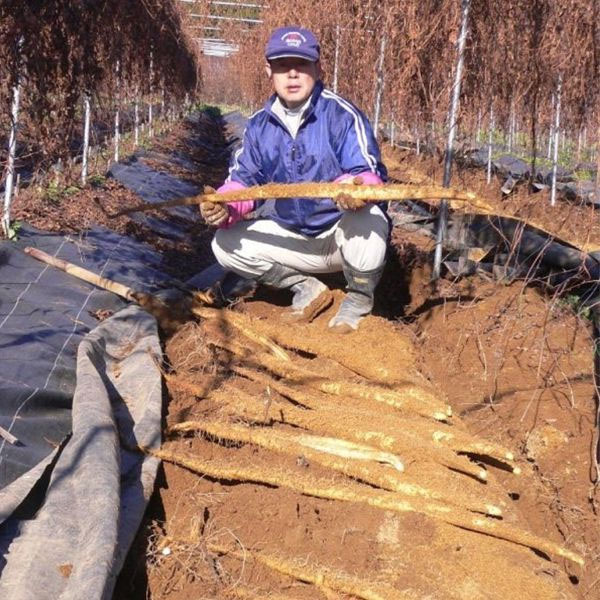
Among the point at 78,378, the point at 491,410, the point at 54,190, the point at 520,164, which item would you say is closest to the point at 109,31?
the point at 54,190

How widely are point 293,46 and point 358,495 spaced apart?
237cm

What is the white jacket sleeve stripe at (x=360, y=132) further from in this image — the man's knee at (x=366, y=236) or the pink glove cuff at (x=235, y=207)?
the pink glove cuff at (x=235, y=207)

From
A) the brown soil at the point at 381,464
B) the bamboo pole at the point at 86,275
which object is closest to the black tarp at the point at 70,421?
the bamboo pole at the point at 86,275

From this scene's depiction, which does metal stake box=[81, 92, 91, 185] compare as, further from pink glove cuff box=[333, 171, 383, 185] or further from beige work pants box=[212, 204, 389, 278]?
pink glove cuff box=[333, 171, 383, 185]

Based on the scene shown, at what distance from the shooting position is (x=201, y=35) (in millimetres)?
22562

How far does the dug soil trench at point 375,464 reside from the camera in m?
2.09

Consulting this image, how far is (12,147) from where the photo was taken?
5191 millimetres

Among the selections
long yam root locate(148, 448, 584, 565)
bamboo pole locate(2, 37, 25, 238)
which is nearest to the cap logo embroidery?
long yam root locate(148, 448, 584, 565)

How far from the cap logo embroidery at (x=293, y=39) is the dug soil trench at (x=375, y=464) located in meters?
1.46

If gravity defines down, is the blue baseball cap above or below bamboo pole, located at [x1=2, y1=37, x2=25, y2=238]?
above

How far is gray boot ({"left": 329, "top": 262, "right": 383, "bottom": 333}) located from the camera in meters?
3.94

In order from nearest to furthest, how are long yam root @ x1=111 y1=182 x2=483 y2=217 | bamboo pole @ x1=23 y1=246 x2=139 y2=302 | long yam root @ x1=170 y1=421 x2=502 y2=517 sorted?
long yam root @ x1=170 y1=421 x2=502 y2=517
long yam root @ x1=111 y1=182 x2=483 y2=217
bamboo pole @ x1=23 y1=246 x2=139 y2=302

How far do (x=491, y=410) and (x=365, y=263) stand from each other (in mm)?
1128

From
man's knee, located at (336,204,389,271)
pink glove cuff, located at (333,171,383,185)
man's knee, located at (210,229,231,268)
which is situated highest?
pink glove cuff, located at (333,171,383,185)
